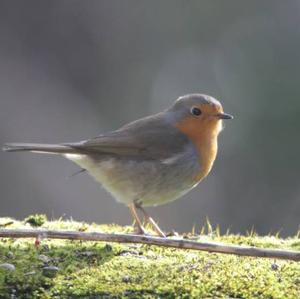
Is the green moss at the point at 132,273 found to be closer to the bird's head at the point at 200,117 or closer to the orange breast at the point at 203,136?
the orange breast at the point at 203,136

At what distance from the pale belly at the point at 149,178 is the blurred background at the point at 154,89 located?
387 centimetres

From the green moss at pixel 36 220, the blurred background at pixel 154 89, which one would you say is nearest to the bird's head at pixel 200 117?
the green moss at pixel 36 220

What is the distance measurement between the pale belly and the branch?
130 centimetres

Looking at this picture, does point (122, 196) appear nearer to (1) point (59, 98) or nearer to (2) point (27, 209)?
(2) point (27, 209)

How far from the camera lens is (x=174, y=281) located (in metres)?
3.49

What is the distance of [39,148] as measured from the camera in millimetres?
5066

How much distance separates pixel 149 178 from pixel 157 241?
1.33 meters

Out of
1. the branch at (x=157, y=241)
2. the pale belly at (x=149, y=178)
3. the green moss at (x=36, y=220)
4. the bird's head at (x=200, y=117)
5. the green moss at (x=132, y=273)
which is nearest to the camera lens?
the green moss at (x=132, y=273)

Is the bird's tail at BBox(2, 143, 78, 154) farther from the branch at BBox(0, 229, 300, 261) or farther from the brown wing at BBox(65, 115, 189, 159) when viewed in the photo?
the branch at BBox(0, 229, 300, 261)

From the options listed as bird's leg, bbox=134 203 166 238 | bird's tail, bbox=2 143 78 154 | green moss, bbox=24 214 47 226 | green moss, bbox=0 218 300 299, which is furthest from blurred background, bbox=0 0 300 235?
green moss, bbox=0 218 300 299

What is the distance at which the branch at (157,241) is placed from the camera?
3.61m

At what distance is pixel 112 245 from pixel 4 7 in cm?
673

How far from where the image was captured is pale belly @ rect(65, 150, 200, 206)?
509 cm

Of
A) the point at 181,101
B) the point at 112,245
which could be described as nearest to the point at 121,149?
the point at 181,101
